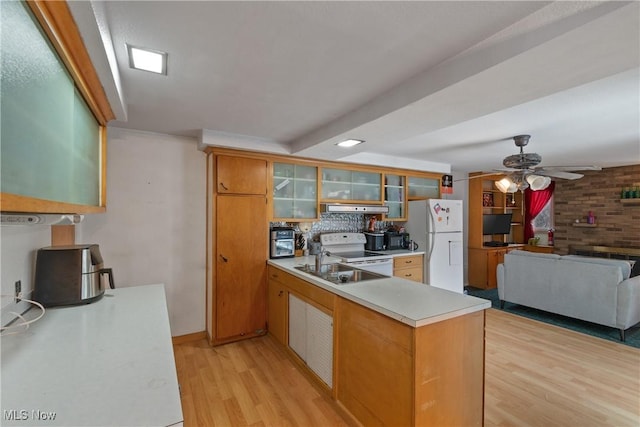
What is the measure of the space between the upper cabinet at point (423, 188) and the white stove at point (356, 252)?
124 centimetres

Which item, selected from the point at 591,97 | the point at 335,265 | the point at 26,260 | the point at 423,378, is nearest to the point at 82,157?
the point at 26,260

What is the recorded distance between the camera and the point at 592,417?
2.05 metres

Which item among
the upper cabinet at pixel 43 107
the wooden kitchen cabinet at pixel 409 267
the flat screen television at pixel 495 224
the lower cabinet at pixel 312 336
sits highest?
the upper cabinet at pixel 43 107

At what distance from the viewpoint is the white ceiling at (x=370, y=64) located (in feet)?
3.72

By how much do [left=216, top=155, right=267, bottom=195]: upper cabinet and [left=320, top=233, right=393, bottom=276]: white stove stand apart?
1.09 m

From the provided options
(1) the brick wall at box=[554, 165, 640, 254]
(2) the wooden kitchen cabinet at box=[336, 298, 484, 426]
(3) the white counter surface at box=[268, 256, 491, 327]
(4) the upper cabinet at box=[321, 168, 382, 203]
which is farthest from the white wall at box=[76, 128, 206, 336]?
(1) the brick wall at box=[554, 165, 640, 254]

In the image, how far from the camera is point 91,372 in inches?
39.4

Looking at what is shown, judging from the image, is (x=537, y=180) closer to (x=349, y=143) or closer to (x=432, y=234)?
(x=432, y=234)

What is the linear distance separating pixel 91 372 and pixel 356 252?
329 cm

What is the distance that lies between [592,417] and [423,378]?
1590mm

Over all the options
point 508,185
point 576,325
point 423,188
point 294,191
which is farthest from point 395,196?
point 576,325

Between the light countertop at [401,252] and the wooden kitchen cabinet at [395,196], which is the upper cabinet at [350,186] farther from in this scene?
the light countertop at [401,252]

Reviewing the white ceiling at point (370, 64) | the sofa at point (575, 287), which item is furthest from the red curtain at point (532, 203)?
the white ceiling at point (370, 64)

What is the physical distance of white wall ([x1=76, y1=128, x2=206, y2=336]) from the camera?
112 inches
